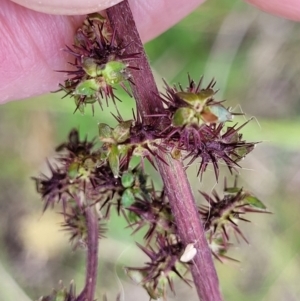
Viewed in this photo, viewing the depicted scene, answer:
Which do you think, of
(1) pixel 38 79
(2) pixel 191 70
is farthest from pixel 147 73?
(2) pixel 191 70

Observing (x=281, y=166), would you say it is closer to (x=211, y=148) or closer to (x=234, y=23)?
(x=234, y=23)

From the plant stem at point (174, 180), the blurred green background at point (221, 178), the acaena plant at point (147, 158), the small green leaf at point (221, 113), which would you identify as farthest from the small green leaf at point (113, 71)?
the blurred green background at point (221, 178)

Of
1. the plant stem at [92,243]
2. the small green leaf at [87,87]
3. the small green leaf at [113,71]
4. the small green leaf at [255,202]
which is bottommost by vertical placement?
the plant stem at [92,243]

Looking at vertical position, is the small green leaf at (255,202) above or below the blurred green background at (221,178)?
above

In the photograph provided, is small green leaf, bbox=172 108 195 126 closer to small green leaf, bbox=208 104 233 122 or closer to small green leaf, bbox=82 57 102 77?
small green leaf, bbox=208 104 233 122

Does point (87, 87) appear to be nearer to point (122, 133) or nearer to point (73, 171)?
point (122, 133)

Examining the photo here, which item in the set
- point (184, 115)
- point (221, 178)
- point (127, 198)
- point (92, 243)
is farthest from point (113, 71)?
point (221, 178)

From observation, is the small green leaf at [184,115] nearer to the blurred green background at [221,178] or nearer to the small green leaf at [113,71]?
the small green leaf at [113,71]
